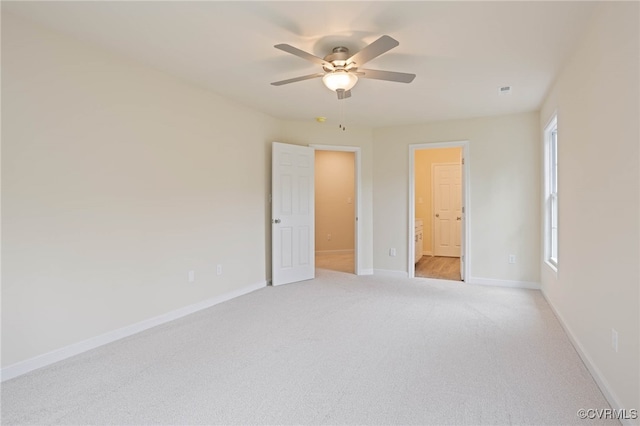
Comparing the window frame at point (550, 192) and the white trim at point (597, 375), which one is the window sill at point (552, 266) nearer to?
the window frame at point (550, 192)

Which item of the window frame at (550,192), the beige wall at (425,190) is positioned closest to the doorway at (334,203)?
the beige wall at (425,190)

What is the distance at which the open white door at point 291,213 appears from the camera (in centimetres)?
483

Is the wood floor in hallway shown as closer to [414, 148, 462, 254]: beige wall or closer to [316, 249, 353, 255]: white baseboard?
[414, 148, 462, 254]: beige wall

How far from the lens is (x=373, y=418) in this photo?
6.09 ft

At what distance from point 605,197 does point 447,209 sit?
5525 millimetres

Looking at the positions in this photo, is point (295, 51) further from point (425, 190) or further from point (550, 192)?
point (425, 190)

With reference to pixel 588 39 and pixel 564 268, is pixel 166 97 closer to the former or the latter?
pixel 588 39

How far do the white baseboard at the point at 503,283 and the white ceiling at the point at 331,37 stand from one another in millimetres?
2501

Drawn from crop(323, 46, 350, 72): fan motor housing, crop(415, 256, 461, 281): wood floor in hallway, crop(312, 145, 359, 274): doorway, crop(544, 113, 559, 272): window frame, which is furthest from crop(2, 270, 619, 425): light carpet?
crop(312, 145, 359, 274): doorway

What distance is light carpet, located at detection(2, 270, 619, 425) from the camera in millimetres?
1901

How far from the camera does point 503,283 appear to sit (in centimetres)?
482

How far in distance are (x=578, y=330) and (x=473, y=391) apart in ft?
3.94

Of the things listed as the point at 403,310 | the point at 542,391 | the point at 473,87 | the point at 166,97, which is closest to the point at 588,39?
the point at 473,87

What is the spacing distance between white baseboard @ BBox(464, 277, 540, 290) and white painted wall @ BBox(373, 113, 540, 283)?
0.04m
